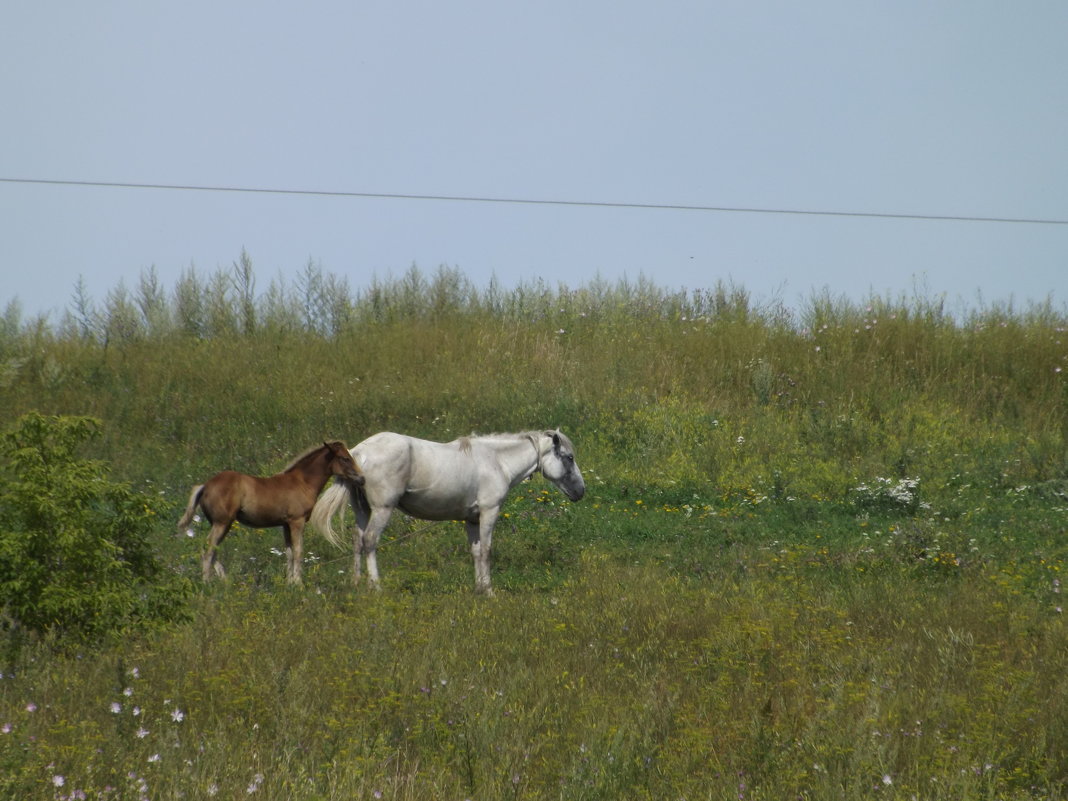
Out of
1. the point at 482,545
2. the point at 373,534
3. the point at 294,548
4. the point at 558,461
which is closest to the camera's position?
the point at 294,548

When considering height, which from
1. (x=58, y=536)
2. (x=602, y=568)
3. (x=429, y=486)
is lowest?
(x=602, y=568)

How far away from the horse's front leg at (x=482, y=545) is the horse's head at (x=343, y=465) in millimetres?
1528

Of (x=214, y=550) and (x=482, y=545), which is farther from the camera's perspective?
(x=482, y=545)

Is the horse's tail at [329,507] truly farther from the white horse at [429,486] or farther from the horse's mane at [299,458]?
the horse's mane at [299,458]

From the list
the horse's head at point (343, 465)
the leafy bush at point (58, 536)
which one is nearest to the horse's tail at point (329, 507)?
the horse's head at point (343, 465)

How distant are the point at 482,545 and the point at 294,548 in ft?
6.85

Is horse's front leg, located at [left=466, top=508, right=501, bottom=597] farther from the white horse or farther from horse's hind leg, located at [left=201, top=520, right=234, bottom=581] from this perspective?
horse's hind leg, located at [left=201, top=520, right=234, bottom=581]

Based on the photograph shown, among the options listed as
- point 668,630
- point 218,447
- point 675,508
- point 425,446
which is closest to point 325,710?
point 668,630

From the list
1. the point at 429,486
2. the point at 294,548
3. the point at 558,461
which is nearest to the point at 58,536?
the point at 294,548

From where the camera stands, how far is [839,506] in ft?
50.2

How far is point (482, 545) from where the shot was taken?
1187 cm

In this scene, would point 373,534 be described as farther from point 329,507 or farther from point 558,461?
point 558,461

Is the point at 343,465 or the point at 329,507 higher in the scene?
the point at 343,465

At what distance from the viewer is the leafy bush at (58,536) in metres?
6.90
